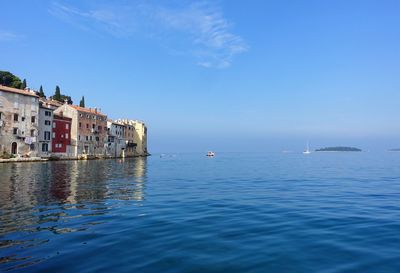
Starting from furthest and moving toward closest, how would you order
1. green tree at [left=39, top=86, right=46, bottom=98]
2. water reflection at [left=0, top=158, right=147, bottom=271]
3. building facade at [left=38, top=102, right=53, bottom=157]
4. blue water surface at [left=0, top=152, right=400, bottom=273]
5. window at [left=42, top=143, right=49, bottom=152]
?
green tree at [left=39, top=86, right=46, bottom=98] → window at [left=42, top=143, right=49, bottom=152] → building facade at [left=38, top=102, right=53, bottom=157] → water reflection at [left=0, top=158, right=147, bottom=271] → blue water surface at [left=0, top=152, right=400, bottom=273]

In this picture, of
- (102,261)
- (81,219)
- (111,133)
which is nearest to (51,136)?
(111,133)

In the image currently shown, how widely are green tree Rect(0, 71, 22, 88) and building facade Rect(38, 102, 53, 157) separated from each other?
2807 cm

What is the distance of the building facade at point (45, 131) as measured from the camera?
83562mm

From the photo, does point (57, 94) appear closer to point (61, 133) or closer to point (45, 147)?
point (61, 133)

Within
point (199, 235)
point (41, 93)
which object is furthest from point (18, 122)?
point (199, 235)

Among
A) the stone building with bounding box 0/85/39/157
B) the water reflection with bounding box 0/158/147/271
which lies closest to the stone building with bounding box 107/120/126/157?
the stone building with bounding box 0/85/39/157

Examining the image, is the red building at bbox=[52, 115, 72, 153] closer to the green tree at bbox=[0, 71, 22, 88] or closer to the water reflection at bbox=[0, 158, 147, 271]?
the green tree at bbox=[0, 71, 22, 88]

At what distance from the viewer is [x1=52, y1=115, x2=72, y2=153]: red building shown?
292ft

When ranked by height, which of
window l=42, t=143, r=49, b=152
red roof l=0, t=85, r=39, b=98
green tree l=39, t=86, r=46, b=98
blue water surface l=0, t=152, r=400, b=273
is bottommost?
blue water surface l=0, t=152, r=400, b=273

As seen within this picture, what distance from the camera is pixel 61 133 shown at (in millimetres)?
90938

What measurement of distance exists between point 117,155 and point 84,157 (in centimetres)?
2437

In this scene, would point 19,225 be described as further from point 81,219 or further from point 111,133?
point 111,133

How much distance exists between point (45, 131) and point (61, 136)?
20.4ft

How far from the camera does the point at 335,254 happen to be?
946cm
